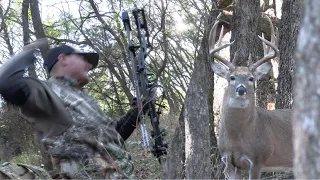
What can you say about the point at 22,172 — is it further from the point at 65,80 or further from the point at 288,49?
the point at 288,49

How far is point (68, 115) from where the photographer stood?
170 inches

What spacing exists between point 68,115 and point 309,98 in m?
3.28

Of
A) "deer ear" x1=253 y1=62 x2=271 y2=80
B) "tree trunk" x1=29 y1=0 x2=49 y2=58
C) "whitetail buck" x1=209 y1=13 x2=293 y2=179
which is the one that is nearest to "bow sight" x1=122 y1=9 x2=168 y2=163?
"whitetail buck" x1=209 y1=13 x2=293 y2=179

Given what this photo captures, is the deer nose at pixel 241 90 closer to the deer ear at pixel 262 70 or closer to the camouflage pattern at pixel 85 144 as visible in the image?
the deer ear at pixel 262 70

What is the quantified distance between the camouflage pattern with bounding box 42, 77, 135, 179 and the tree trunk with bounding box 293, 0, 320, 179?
315cm

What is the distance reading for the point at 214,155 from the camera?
870 cm

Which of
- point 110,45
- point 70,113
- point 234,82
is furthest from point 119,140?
point 110,45

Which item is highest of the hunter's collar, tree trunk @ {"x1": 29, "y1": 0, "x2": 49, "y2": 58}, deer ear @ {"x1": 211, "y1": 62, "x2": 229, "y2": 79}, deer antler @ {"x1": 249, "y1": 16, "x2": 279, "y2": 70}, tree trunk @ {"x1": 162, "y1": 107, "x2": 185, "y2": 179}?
tree trunk @ {"x1": 29, "y1": 0, "x2": 49, "y2": 58}

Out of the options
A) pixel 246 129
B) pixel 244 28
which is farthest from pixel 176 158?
pixel 244 28

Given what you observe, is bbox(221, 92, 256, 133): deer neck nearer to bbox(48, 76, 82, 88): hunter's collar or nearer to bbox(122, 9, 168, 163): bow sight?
bbox(122, 9, 168, 163): bow sight

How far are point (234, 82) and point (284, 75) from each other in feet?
8.01

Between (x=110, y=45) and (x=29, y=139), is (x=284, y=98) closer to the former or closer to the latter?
(x=110, y=45)

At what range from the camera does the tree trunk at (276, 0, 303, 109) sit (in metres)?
8.83

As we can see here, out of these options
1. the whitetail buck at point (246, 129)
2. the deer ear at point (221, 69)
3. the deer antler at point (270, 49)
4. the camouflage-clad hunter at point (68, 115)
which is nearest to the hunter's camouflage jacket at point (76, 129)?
the camouflage-clad hunter at point (68, 115)
